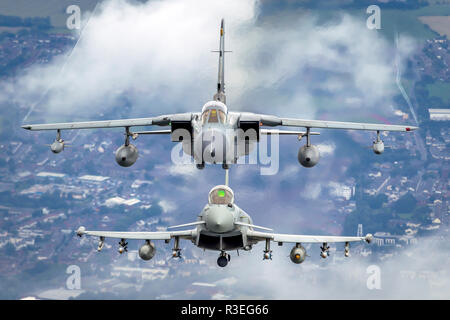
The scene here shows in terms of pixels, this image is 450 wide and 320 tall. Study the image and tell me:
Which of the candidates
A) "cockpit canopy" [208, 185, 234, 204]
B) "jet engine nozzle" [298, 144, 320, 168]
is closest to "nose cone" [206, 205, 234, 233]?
"cockpit canopy" [208, 185, 234, 204]

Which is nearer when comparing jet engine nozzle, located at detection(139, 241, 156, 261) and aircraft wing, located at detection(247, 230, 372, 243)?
aircraft wing, located at detection(247, 230, 372, 243)

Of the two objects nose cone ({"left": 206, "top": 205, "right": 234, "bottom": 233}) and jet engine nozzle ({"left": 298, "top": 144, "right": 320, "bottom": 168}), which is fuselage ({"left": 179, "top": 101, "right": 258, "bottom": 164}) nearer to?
nose cone ({"left": 206, "top": 205, "right": 234, "bottom": 233})

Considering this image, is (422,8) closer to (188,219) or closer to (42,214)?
(188,219)

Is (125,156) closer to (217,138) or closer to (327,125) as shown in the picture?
(217,138)

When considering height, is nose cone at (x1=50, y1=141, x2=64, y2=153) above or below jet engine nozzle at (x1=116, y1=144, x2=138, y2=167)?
above

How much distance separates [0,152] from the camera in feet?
330

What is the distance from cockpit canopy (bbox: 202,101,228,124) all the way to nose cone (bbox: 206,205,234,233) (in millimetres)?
4097

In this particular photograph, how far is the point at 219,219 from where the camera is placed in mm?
35562

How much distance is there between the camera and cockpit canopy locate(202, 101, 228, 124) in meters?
36.4

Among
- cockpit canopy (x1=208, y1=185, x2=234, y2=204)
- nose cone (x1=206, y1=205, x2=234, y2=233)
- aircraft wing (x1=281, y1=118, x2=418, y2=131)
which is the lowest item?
nose cone (x1=206, y1=205, x2=234, y2=233)

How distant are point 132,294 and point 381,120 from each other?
38919 mm

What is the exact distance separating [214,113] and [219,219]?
16.8 ft

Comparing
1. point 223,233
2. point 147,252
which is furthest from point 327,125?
point 147,252

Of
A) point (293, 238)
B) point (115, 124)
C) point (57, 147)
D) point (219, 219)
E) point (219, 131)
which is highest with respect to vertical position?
point (115, 124)
